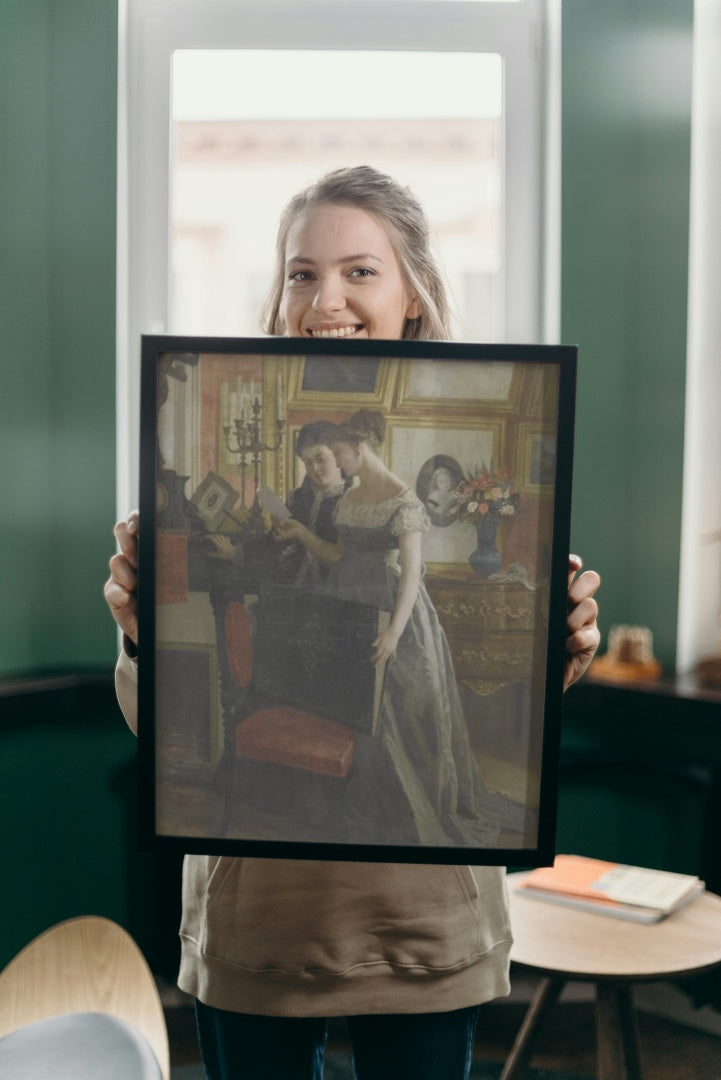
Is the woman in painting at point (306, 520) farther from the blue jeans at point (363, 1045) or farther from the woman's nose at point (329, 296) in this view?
the blue jeans at point (363, 1045)

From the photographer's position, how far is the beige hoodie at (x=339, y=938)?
3.35 feet

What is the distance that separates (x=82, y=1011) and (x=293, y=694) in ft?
1.01

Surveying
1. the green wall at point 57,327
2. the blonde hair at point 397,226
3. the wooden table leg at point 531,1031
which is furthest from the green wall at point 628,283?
the blonde hair at point 397,226

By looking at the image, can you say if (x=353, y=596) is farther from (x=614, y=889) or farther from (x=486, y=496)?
(x=614, y=889)

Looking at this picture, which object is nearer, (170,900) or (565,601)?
(565,601)

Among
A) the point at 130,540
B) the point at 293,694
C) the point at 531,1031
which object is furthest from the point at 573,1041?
the point at 130,540

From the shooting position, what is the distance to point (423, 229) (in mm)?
Answer: 1177

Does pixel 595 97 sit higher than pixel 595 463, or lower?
higher

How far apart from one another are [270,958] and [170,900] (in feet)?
5.06

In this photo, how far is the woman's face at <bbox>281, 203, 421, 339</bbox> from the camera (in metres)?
1.09

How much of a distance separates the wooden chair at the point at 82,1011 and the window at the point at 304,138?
5.64 feet

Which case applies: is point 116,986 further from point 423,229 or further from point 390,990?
point 423,229

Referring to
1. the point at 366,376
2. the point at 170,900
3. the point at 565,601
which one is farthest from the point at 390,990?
the point at 170,900

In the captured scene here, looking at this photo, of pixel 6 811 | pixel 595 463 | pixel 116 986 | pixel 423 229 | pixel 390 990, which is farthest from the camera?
pixel 595 463
